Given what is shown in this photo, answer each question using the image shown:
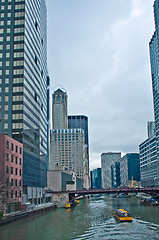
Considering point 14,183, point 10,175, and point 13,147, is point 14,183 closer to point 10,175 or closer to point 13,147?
point 10,175

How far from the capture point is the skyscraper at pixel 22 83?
366 ft

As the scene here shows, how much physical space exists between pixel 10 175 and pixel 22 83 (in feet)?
132

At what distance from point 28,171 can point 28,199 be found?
10.9 metres

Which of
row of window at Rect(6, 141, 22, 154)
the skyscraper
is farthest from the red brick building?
the skyscraper

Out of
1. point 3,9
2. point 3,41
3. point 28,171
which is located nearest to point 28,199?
point 28,171

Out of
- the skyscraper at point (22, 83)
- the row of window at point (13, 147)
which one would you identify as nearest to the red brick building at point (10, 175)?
the row of window at point (13, 147)

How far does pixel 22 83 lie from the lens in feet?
374

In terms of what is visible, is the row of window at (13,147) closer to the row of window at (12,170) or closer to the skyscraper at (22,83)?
the row of window at (12,170)

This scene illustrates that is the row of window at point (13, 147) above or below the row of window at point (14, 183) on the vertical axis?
above

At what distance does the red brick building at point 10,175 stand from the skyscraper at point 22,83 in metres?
8.21

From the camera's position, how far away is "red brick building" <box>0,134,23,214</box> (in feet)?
272

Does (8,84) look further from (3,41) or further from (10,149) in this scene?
(10,149)

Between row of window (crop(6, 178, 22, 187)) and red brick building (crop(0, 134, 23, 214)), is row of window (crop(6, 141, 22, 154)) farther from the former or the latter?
row of window (crop(6, 178, 22, 187))

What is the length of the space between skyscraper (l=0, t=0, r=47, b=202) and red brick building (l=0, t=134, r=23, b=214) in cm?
821
